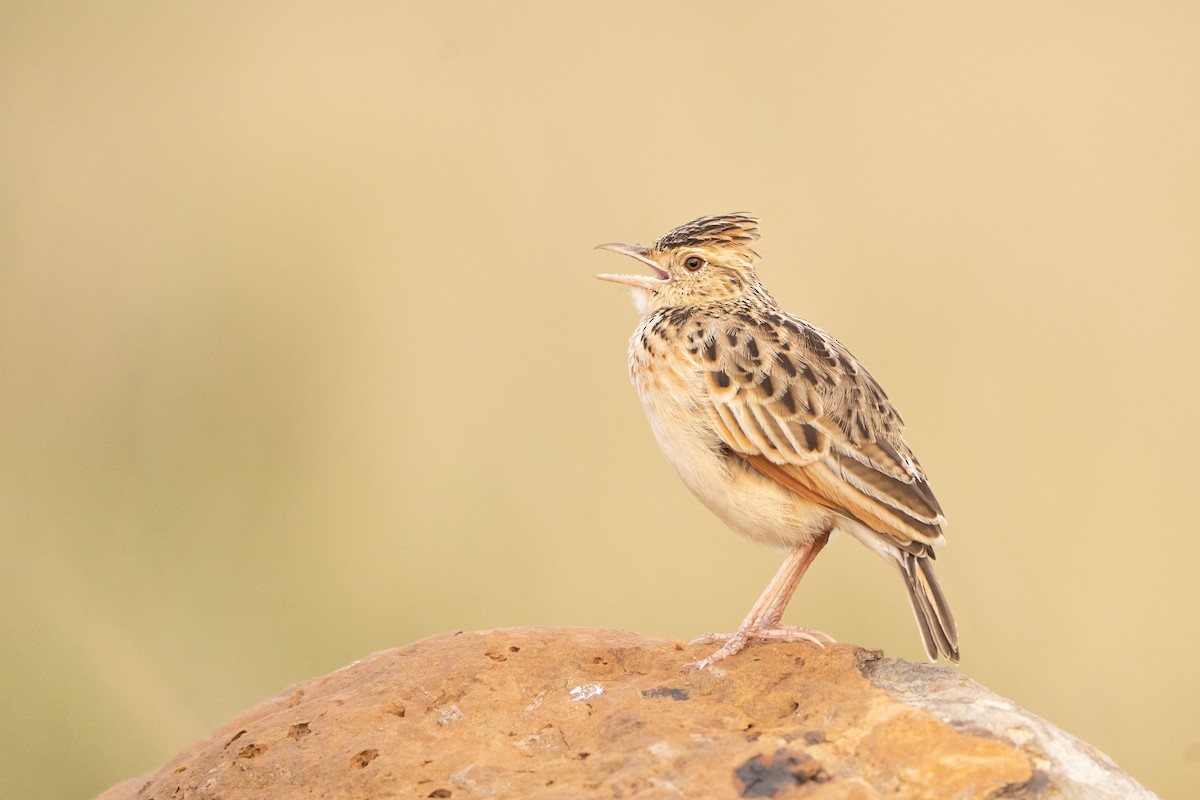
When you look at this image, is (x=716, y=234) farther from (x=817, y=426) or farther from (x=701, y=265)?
(x=817, y=426)

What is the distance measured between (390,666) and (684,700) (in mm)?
1610

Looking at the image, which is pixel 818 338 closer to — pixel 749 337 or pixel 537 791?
pixel 749 337

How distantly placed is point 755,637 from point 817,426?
1069 mm

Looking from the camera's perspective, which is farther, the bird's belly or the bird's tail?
the bird's belly

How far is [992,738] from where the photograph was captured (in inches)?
193

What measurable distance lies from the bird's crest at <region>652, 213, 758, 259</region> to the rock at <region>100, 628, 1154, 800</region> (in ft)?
7.83

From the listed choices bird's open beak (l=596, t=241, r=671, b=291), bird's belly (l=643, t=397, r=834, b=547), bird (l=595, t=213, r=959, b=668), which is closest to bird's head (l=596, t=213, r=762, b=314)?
bird's open beak (l=596, t=241, r=671, b=291)

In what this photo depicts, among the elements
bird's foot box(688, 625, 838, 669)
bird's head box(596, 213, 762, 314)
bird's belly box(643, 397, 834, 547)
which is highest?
bird's head box(596, 213, 762, 314)

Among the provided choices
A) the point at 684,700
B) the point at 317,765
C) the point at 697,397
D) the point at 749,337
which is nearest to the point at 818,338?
the point at 749,337

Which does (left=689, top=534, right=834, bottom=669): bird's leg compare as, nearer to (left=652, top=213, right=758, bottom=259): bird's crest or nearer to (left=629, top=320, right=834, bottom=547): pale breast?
(left=629, top=320, right=834, bottom=547): pale breast

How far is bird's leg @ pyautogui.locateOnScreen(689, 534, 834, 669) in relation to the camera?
237 inches

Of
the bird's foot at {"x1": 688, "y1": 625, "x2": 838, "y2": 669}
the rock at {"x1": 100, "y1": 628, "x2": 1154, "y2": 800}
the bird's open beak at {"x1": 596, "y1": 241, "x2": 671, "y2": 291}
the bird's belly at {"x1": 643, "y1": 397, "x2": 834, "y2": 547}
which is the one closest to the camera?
the rock at {"x1": 100, "y1": 628, "x2": 1154, "y2": 800}

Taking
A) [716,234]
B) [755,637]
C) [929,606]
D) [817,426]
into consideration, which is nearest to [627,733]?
[755,637]

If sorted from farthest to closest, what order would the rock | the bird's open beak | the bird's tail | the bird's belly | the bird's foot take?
the bird's open beak, the bird's belly, the bird's foot, the bird's tail, the rock
